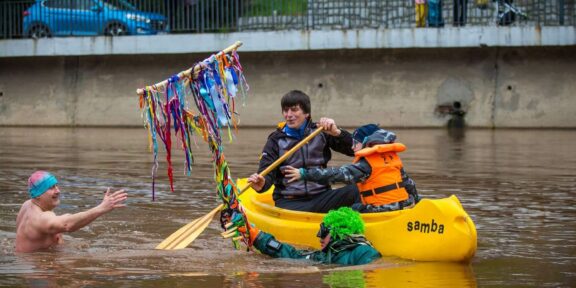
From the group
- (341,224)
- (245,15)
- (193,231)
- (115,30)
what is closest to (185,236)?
(193,231)

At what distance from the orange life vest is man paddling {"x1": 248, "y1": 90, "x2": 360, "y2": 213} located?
1.70 feet

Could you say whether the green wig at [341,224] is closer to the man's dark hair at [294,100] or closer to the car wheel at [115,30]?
the man's dark hair at [294,100]

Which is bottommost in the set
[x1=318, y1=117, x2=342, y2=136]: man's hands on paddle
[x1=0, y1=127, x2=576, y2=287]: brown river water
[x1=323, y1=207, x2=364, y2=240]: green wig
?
[x1=0, y1=127, x2=576, y2=287]: brown river water

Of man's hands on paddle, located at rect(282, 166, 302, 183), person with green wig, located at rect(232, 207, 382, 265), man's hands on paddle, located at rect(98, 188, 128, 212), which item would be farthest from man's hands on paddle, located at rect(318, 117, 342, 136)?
man's hands on paddle, located at rect(98, 188, 128, 212)

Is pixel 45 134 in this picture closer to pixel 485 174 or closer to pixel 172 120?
pixel 485 174

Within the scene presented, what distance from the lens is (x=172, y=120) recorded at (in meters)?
8.80

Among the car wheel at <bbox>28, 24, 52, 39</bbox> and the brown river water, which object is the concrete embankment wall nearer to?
the car wheel at <bbox>28, 24, 52, 39</bbox>

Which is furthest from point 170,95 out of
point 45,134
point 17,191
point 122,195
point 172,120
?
point 45,134

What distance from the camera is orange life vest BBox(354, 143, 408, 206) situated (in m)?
8.50

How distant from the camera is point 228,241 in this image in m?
9.59

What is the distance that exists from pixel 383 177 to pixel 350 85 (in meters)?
18.6

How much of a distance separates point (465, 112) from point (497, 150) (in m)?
6.87

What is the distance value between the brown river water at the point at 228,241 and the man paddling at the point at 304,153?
2.45 feet

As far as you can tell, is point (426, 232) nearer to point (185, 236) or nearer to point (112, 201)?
point (185, 236)
